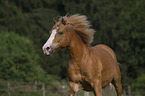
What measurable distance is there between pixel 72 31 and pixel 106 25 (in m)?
30.0

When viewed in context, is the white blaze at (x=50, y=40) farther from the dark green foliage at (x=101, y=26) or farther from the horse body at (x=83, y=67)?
the dark green foliage at (x=101, y=26)

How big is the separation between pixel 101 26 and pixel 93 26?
0.98m

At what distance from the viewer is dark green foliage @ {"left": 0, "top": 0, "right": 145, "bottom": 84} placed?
33.2 m

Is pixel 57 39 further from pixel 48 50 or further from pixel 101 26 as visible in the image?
pixel 101 26

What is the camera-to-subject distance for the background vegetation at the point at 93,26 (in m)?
30.2

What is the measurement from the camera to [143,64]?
123 ft

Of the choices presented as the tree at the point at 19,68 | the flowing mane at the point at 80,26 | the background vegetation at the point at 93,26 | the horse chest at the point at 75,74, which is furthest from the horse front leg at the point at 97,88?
the background vegetation at the point at 93,26

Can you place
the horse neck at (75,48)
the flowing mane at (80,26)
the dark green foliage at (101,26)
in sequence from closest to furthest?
the horse neck at (75,48)
the flowing mane at (80,26)
the dark green foliage at (101,26)

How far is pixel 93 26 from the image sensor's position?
115 feet

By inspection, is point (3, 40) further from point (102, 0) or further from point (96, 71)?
point (96, 71)

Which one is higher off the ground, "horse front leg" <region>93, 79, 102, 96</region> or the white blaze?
the white blaze

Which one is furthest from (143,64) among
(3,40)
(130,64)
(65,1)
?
(3,40)

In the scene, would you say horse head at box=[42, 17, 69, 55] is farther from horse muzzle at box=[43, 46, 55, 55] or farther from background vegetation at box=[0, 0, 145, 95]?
background vegetation at box=[0, 0, 145, 95]

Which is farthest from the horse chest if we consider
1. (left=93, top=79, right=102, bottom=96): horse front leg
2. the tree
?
the tree
